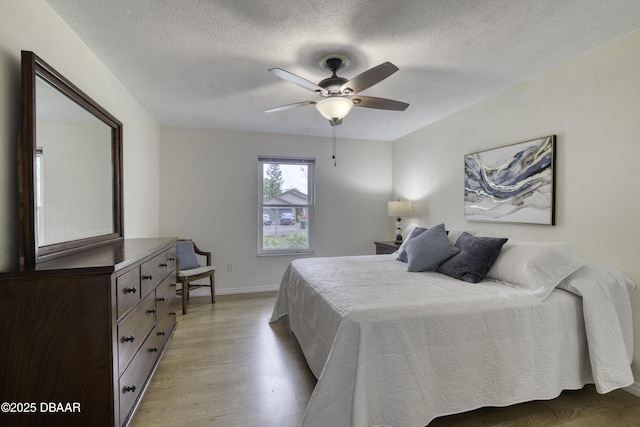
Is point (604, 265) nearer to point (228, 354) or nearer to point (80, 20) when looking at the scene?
point (228, 354)

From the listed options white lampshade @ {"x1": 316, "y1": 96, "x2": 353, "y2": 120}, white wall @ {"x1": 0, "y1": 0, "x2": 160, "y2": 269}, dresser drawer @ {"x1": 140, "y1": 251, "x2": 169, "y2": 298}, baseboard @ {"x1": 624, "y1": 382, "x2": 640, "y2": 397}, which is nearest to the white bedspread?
baseboard @ {"x1": 624, "y1": 382, "x2": 640, "y2": 397}

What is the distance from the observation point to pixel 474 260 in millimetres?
2279

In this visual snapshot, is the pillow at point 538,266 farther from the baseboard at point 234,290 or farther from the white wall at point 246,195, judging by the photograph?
the baseboard at point 234,290

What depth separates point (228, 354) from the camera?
247 cm

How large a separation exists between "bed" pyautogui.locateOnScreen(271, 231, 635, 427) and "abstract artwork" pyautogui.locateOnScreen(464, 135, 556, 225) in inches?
22.5

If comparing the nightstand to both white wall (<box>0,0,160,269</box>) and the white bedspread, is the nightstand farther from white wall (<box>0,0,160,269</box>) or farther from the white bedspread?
white wall (<box>0,0,160,269</box>)

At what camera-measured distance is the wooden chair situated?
3418 millimetres

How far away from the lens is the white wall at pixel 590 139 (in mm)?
1922

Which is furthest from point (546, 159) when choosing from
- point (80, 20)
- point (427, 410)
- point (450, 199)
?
point (80, 20)

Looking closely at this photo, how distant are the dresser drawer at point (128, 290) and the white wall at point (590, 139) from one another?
3.01 m

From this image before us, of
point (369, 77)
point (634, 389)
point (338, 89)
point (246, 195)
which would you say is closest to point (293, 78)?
point (338, 89)

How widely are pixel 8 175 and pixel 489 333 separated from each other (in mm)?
2572

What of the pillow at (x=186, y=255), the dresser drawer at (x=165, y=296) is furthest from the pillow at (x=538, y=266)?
the pillow at (x=186, y=255)

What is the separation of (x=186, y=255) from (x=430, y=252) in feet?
9.47
